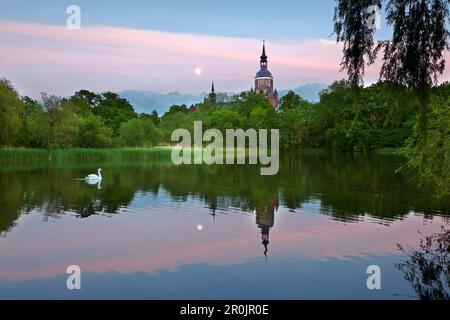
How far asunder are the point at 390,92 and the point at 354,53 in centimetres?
148

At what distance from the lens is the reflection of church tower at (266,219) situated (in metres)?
16.8

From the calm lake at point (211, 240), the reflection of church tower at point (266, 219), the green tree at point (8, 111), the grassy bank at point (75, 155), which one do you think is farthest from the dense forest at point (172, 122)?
the reflection of church tower at point (266, 219)

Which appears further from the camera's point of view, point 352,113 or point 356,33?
point 352,113

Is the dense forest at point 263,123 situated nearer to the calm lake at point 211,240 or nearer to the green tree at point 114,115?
the green tree at point 114,115

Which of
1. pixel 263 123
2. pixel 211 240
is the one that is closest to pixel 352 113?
pixel 263 123

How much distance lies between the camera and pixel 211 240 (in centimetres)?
1673

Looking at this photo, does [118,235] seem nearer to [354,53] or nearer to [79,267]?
[79,267]

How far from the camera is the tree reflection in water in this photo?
10891 mm

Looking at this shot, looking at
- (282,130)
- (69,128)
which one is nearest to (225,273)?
(69,128)

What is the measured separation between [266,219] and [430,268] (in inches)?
360

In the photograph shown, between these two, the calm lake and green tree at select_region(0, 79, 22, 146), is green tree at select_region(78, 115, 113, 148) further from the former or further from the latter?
the calm lake

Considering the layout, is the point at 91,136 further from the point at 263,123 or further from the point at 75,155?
the point at 263,123

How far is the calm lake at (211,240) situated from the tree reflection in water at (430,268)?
31 cm
